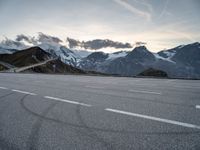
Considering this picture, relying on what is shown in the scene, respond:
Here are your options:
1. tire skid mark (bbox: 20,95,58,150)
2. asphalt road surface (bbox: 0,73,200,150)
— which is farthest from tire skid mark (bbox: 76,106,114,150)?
tire skid mark (bbox: 20,95,58,150)

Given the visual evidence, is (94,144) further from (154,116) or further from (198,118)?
(198,118)

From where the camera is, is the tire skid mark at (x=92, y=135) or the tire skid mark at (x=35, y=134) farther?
the tire skid mark at (x=35, y=134)

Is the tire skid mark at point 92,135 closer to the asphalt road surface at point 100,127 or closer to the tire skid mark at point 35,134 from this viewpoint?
the asphalt road surface at point 100,127

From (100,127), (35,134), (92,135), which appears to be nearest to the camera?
(92,135)

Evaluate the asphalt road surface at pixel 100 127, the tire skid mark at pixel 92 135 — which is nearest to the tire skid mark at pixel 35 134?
the asphalt road surface at pixel 100 127

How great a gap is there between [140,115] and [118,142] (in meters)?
2.03

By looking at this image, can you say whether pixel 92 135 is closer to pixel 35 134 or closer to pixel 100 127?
pixel 100 127

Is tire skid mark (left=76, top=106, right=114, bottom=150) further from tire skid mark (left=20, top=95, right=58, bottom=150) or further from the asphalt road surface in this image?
tire skid mark (left=20, top=95, right=58, bottom=150)

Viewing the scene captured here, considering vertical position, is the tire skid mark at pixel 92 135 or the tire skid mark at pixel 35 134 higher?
the tire skid mark at pixel 92 135

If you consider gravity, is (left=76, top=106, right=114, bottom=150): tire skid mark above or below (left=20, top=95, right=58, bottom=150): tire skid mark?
above

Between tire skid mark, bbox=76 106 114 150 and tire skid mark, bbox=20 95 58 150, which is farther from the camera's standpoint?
tire skid mark, bbox=20 95 58 150

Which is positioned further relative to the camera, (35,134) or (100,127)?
(100,127)

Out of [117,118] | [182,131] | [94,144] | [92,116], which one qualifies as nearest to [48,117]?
[92,116]

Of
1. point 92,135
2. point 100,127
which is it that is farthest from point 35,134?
point 100,127
